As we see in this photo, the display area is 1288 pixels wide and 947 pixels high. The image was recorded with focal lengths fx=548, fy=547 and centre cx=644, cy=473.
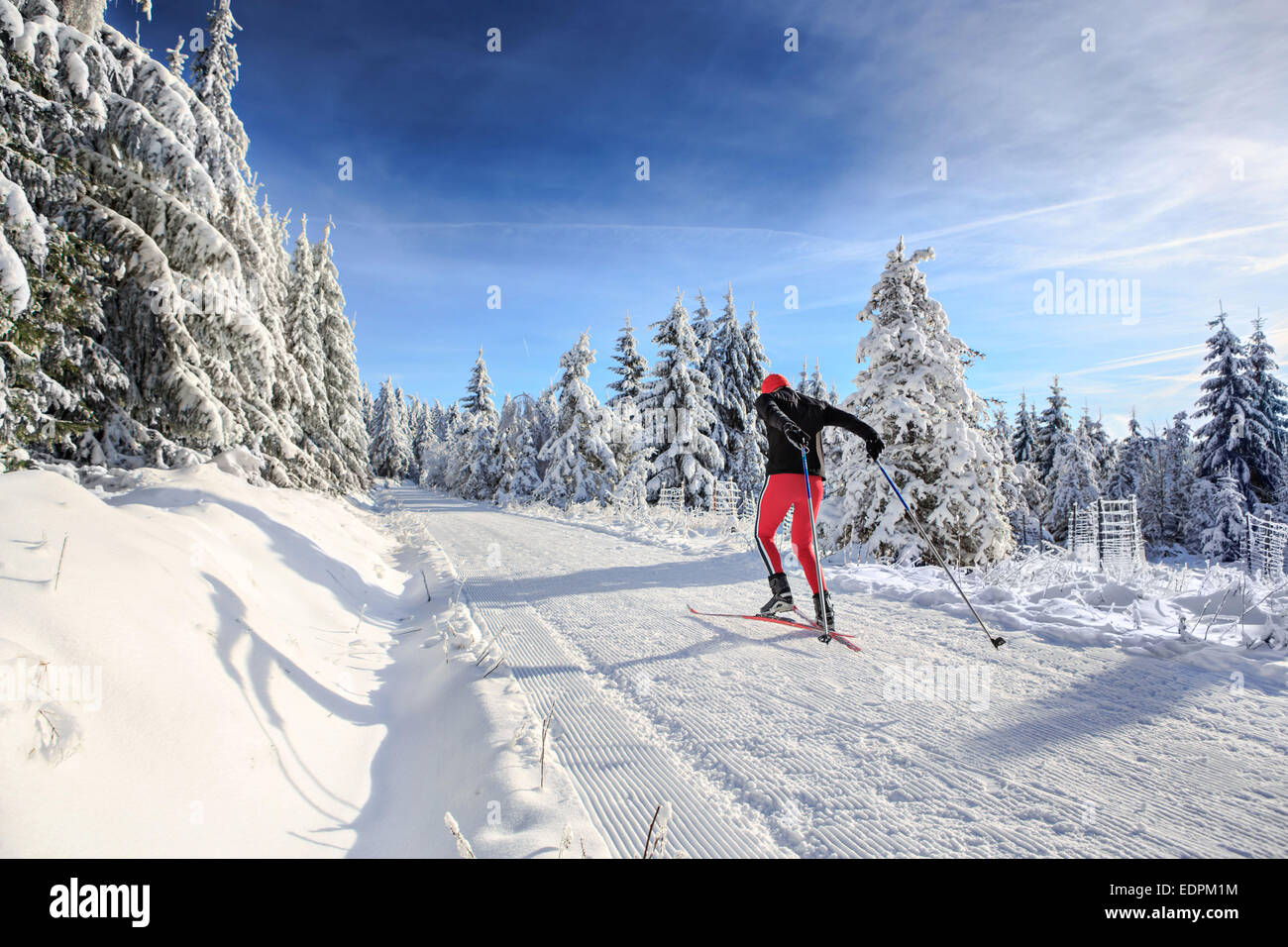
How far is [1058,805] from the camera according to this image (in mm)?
2039

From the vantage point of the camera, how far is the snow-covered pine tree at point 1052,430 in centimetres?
3909

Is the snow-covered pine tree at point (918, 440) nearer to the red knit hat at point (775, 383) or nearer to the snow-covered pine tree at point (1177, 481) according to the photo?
the red knit hat at point (775, 383)

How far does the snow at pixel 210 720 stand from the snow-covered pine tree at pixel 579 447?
24443 mm

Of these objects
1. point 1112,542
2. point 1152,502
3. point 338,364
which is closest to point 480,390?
point 338,364

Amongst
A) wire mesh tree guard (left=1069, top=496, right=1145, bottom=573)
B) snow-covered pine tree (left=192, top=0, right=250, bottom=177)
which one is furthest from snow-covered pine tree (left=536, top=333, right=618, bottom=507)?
wire mesh tree guard (left=1069, top=496, right=1145, bottom=573)

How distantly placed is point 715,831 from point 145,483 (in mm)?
7690

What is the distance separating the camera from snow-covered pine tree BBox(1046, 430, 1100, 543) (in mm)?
35719

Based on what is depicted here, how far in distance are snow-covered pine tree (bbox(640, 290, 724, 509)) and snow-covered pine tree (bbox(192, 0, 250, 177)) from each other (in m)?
14.1

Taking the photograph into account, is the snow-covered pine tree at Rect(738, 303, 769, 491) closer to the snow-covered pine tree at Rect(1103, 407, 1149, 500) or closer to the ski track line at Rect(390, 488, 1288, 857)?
the ski track line at Rect(390, 488, 1288, 857)

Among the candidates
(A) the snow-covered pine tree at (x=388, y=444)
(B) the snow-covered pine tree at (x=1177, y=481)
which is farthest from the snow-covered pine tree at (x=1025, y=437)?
(A) the snow-covered pine tree at (x=388, y=444)

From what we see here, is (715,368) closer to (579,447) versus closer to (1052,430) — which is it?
(579,447)

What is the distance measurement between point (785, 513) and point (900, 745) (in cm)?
238
